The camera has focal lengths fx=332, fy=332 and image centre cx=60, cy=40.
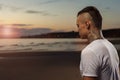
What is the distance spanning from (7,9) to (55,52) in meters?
0.63

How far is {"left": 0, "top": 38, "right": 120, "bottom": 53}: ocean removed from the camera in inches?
123

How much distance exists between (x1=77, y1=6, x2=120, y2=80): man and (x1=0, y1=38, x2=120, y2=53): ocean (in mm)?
1765

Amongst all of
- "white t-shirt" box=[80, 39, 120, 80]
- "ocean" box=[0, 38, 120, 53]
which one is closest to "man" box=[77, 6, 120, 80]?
"white t-shirt" box=[80, 39, 120, 80]

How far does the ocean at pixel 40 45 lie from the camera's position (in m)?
3.12

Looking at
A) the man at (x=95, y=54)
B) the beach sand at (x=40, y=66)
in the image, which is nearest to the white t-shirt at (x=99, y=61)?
the man at (x=95, y=54)

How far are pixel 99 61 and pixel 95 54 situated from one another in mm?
33

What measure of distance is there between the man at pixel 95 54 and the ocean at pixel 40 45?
1765mm

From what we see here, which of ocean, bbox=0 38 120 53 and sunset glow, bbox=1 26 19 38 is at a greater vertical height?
sunset glow, bbox=1 26 19 38

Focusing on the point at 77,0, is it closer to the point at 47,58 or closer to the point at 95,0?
the point at 95,0

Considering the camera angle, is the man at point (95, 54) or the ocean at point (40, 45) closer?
the man at point (95, 54)

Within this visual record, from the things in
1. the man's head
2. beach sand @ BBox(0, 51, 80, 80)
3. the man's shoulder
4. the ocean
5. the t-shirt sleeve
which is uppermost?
the man's head

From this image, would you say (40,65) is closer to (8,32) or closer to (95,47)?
(8,32)

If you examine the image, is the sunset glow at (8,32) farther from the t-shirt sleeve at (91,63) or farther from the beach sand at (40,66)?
the t-shirt sleeve at (91,63)

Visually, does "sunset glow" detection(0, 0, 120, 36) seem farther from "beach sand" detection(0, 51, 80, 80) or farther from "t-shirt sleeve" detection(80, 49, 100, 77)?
"t-shirt sleeve" detection(80, 49, 100, 77)
